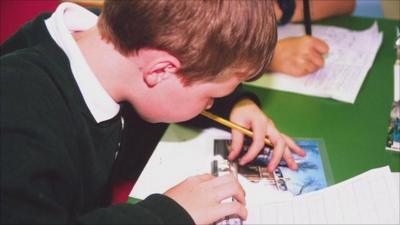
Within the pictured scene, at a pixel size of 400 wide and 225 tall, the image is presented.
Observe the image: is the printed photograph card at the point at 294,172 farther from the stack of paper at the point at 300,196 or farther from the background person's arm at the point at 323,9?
the background person's arm at the point at 323,9

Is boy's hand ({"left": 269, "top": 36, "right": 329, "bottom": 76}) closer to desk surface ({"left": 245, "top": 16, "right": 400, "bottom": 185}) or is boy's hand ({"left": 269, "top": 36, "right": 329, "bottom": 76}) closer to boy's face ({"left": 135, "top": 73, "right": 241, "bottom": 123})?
desk surface ({"left": 245, "top": 16, "right": 400, "bottom": 185})

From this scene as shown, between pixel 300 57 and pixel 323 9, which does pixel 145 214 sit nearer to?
pixel 300 57

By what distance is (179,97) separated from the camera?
2.22 ft

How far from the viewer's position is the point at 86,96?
66 cm

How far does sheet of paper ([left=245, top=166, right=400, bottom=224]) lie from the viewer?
2.16 ft

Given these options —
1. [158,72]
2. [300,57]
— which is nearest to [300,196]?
[158,72]

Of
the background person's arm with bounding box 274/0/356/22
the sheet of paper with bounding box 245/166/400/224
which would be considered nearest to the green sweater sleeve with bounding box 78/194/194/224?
the sheet of paper with bounding box 245/166/400/224

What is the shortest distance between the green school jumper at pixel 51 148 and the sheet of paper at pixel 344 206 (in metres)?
0.13

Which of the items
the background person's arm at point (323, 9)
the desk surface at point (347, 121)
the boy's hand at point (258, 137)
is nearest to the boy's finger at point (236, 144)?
the boy's hand at point (258, 137)

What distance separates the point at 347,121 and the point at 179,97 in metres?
0.37

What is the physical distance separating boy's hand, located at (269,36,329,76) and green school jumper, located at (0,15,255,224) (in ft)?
1.37

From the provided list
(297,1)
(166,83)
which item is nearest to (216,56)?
(166,83)

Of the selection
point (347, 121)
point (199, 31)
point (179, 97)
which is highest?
point (199, 31)

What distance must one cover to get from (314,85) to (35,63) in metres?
0.58
